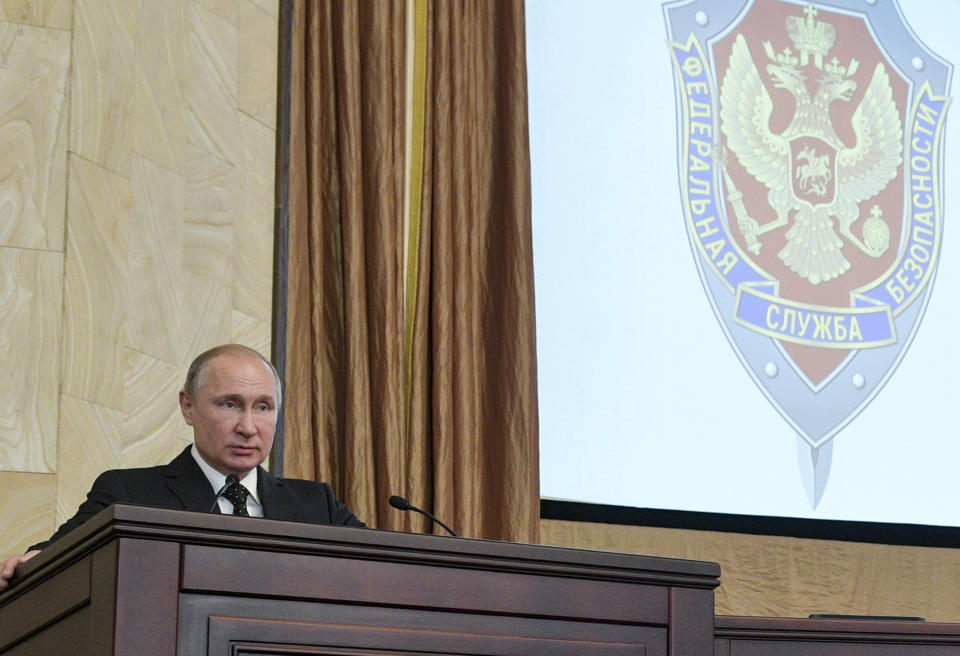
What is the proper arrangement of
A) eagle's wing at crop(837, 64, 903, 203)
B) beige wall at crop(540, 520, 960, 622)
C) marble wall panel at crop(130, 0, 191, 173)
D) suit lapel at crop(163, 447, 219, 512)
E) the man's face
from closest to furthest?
1. suit lapel at crop(163, 447, 219, 512)
2. the man's face
3. marble wall panel at crop(130, 0, 191, 173)
4. beige wall at crop(540, 520, 960, 622)
5. eagle's wing at crop(837, 64, 903, 203)

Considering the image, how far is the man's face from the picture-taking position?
3316 millimetres

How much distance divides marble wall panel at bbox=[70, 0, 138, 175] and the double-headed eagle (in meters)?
2.05

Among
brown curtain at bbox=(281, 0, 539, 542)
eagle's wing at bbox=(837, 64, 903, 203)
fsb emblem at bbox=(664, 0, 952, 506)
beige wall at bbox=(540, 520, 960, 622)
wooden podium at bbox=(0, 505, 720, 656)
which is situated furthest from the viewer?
eagle's wing at bbox=(837, 64, 903, 203)

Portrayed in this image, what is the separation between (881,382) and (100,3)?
8.98ft

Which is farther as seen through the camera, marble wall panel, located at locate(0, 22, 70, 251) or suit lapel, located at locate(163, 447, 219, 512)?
marble wall panel, located at locate(0, 22, 70, 251)

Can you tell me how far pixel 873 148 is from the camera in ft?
17.7

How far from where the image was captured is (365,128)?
14.8 feet

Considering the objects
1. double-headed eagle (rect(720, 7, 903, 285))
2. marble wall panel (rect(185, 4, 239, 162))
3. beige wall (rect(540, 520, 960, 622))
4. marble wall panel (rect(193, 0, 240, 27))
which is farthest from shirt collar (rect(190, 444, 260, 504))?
double-headed eagle (rect(720, 7, 903, 285))

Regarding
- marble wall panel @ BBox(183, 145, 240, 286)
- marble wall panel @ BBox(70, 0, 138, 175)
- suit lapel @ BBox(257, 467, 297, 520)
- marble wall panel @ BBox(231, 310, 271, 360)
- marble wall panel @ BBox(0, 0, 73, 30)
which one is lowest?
suit lapel @ BBox(257, 467, 297, 520)

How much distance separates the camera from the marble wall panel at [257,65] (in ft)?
14.4

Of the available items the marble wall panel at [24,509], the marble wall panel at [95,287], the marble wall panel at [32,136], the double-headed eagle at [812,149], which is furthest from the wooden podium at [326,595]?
the double-headed eagle at [812,149]

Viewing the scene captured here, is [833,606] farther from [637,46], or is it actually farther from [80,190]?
[80,190]

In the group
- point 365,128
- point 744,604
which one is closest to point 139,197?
point 365,128

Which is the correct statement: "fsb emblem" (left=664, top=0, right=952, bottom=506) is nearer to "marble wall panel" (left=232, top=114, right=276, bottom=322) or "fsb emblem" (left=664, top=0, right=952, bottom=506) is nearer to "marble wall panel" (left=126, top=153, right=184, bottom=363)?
"marble wall panel" (left=232, top=114, right=276, bottom=322)
